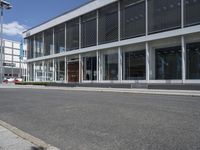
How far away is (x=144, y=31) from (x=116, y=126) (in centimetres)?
2017

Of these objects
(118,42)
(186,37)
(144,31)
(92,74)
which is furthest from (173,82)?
(92,74)

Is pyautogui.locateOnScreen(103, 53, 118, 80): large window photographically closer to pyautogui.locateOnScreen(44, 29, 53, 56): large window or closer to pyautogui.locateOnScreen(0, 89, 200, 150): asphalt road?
pyautogui.locateOnScreen(44, 29, 53, 56): large window

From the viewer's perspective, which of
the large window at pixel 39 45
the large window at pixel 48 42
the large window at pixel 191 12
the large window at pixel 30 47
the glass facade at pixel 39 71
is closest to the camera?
the large window at pixel 191 12

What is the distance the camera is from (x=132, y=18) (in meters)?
27.1

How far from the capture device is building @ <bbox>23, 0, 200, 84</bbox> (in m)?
21.9

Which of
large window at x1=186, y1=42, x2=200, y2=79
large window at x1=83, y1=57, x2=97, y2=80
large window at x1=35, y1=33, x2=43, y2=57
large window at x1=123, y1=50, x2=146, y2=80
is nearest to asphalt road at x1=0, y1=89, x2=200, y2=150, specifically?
large window at x1=186, y1=42, x2=200, y2=79

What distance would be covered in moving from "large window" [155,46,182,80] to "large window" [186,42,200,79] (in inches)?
38.3

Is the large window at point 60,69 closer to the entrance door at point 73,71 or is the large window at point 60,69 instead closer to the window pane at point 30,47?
the entrance door at point 73,71

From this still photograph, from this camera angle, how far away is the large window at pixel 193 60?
21.4 meters

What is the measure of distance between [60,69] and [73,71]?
12.7 ft

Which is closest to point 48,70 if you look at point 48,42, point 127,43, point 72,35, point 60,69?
point 60,69

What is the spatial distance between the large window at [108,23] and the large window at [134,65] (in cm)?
311

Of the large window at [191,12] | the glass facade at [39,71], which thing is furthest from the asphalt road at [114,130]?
the glass facade at [39,71]

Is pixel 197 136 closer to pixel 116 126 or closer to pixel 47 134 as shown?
pixel 116 126
